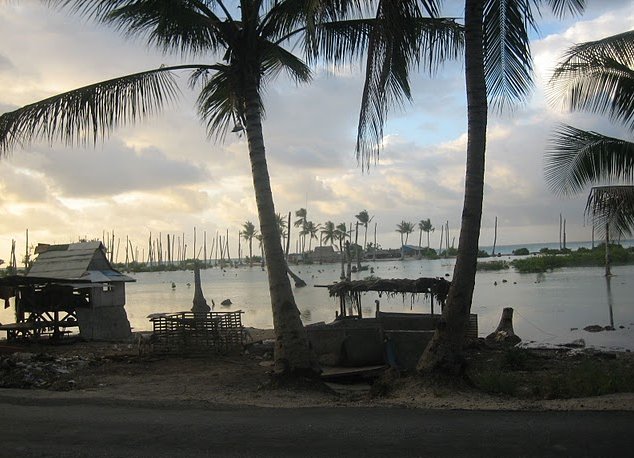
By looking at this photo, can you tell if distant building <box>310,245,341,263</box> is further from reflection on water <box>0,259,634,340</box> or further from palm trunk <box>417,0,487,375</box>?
palm trunk <box>417,0,487,375</box>

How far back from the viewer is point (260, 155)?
1073 centimetres

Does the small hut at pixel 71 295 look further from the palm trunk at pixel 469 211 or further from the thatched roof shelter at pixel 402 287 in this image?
the palm trunk at pixel 469 211

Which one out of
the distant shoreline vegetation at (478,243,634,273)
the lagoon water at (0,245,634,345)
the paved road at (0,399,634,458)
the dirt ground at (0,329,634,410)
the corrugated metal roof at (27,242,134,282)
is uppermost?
the corrugated metal roof at (27,242,134,282)

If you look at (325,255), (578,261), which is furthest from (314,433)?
(325,255)

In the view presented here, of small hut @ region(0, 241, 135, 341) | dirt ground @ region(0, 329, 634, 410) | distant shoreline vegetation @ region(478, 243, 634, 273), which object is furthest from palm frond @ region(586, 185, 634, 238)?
distant shoreline vegetation @ region(478, 243, 634, 273)

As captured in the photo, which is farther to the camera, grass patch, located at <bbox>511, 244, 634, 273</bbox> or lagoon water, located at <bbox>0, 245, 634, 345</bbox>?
grass patch, located at <bbox>511, 244, 634, 273</bbox>

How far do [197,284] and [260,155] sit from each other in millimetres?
22445

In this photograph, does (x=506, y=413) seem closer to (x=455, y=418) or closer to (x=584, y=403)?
(x=455, y=418)

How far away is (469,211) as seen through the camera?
8.98 m

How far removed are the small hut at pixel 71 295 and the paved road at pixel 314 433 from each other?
1174 cm

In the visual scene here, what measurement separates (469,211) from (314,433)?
426 centimetres

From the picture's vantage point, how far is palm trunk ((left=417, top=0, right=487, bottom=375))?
8.98 m

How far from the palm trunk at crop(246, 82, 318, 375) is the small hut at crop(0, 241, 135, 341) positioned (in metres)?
10.0

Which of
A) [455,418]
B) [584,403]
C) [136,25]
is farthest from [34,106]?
[584,403]
